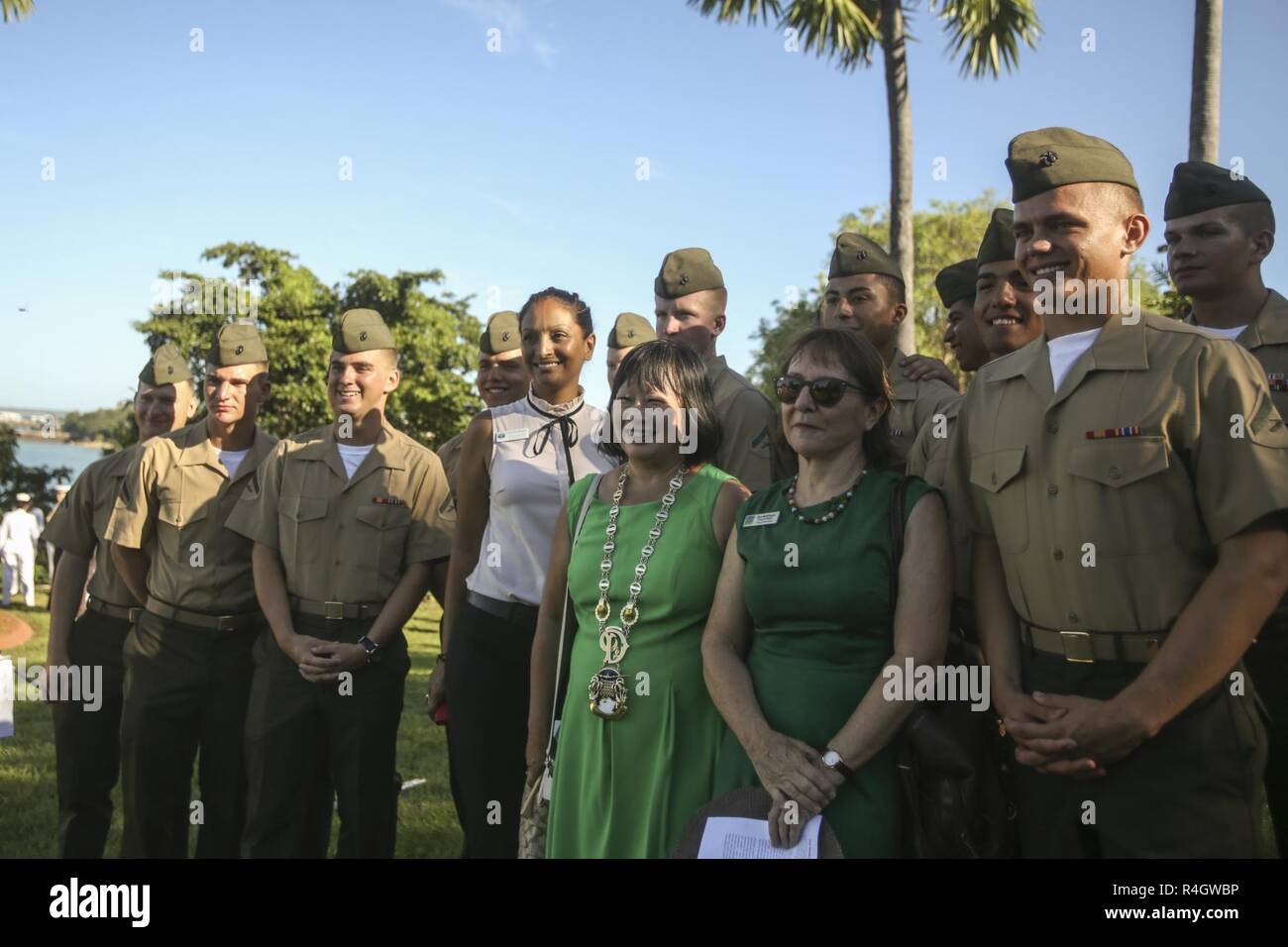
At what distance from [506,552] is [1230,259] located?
2.70m

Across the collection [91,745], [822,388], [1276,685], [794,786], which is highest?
[822,388]

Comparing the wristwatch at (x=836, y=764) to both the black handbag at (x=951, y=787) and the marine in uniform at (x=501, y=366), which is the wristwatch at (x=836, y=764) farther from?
the marine in uniform at (x=501, y=366)

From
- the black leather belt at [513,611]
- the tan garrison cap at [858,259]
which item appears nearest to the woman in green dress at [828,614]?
the black leather belt at [513,611]

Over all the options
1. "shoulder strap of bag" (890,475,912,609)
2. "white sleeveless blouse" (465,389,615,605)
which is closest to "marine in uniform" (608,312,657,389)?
"white sleeveless blouse" (465,389,615,605)

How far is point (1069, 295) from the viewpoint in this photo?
279cm

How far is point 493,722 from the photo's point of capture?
3873 millimetres

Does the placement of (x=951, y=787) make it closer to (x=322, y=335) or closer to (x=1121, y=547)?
(x=1121, y=547)

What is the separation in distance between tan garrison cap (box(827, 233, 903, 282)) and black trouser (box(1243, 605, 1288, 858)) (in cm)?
192

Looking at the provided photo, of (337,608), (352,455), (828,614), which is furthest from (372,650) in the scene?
(828,614)
